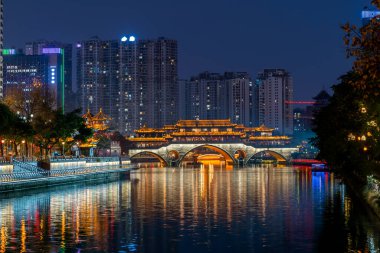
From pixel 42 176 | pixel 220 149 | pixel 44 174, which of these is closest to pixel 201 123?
pixel 220 149

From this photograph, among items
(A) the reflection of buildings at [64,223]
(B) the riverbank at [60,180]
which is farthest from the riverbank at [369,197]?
(B) the riverbank at [60,180]

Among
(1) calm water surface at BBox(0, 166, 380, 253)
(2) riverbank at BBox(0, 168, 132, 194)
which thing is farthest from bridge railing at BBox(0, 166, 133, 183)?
(1) calm water surface at BBox(0, 166, 380, 253)

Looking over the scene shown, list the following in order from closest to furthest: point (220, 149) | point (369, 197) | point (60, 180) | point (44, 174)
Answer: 1. point (369, 197)
2. point (44, 174)
3. point (60, 180)
4. point (220, 149)

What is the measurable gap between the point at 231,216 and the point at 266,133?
494 ft

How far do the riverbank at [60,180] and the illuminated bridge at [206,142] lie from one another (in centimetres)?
4960

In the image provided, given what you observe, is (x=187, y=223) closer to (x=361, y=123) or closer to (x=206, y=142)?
(x=361, y=123)

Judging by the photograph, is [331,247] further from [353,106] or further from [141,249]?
[353,106]

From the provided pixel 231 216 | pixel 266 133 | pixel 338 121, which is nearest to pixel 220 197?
pixel 338 121

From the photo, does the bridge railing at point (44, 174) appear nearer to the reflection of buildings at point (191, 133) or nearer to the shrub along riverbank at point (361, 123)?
the shrub along riverbank at point (361, 123)

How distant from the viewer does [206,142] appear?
472ft

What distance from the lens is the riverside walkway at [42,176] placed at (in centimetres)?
5081

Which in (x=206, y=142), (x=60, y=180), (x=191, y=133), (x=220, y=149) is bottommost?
(x=60, y=180)

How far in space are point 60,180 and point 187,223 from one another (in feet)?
108

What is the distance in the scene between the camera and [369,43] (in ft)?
47.2
